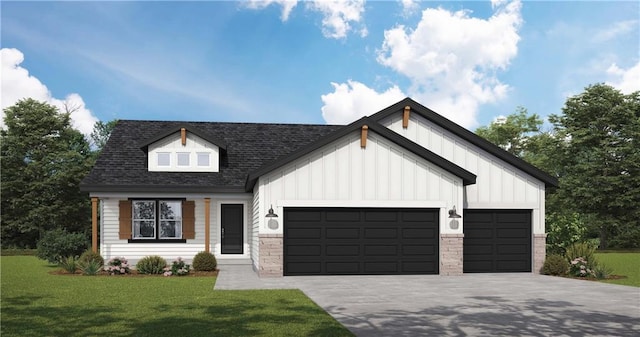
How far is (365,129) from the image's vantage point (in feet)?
67.8

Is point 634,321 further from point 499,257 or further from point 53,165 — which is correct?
point 53,165

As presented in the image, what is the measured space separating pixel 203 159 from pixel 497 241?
39.9 feet

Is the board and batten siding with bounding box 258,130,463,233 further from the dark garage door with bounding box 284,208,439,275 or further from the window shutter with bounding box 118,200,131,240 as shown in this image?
the window shutter with bounding box 118,200,131,240

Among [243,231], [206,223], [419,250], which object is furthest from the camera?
[243,231]

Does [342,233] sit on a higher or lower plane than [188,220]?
lower

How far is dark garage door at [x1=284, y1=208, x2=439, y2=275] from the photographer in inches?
821

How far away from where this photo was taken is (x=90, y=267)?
71.5 ft

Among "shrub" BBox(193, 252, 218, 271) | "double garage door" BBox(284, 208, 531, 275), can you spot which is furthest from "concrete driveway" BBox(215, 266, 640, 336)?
"shrub" BBox(193, 252, 218, 271)

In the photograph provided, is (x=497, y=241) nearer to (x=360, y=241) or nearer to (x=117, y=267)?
(x=360, y=241)

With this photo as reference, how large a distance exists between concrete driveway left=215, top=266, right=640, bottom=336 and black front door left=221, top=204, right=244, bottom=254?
471cm

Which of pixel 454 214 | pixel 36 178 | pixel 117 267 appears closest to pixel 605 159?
pixel 454 214

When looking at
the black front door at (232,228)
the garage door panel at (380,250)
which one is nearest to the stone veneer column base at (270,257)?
the garage door panel at (380,250)

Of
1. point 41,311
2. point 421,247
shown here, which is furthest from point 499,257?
point 41,311

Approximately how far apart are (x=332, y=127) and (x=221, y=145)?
698 cm
